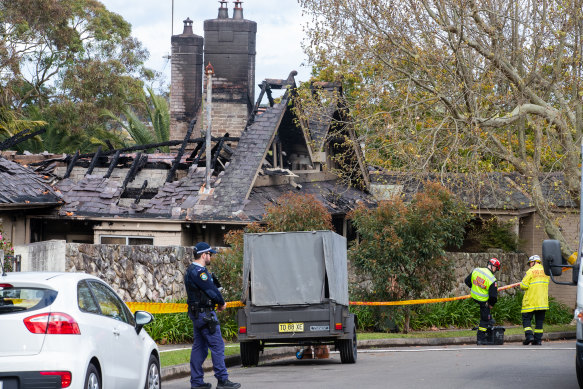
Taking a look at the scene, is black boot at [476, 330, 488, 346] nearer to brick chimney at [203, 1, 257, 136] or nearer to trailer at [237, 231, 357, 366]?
trailer at [237, 231, 357, 366]

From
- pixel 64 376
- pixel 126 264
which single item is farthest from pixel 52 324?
pixel 126 264

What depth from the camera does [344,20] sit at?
69.7ft

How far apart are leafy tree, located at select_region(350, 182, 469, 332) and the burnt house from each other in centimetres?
235

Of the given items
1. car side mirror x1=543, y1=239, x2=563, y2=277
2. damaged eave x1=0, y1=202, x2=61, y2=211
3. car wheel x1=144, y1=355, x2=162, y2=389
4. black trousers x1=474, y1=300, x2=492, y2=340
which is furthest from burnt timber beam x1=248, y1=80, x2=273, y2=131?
car side mirror x1=543, y1=239, x2=563, y2=277

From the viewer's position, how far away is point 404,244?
21188 millimetres

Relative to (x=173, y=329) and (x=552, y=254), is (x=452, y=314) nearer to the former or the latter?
(x=173, y=329)

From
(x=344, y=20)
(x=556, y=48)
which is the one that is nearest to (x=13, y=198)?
(x=344, y=20)

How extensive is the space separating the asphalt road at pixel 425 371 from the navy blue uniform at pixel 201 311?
81 centimetres

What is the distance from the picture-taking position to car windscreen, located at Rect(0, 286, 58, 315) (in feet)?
26.6

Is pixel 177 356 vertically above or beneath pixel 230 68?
beneath

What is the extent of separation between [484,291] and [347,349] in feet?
15.5

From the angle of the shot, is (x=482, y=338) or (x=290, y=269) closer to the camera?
(x=290, y=269)

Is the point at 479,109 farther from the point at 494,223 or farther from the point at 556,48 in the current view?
the point at 494,223

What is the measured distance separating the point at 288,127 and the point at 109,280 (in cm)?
1106
